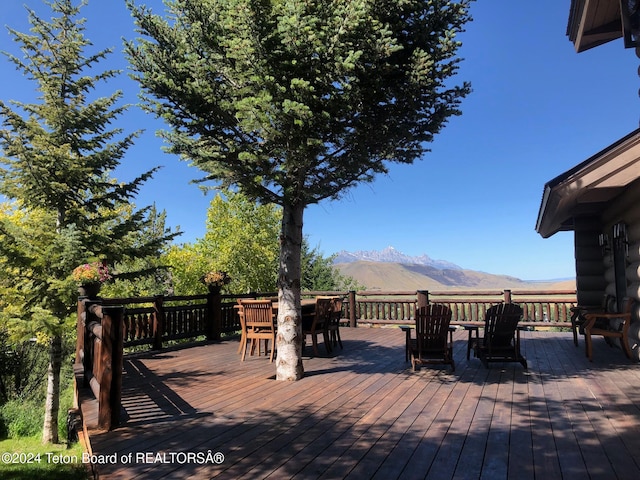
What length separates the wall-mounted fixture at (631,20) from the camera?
232 cm

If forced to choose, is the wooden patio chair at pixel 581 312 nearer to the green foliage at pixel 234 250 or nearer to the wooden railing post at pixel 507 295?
the wooden railing post at pixel 507 295

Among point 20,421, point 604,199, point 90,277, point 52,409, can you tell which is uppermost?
point 604,199

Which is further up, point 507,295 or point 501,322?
point 507,295

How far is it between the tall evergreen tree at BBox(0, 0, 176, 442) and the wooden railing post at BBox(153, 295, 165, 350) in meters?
1.31

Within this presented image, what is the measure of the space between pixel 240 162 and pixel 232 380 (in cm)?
295

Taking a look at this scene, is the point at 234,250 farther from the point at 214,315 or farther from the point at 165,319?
the point at 165,319

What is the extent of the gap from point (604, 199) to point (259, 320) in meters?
6.41

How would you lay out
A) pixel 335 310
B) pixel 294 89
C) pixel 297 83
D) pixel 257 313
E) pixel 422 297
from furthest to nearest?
pixel 422 297 < pixel 335 310 < pixel 257 313 < pixel 294 89 < pixel 297 83

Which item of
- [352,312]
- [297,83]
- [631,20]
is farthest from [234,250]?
[631,20]

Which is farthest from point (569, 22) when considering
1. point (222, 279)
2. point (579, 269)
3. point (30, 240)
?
point (30, 240)

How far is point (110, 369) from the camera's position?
342 centimetres

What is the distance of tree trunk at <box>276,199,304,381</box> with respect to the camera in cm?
516

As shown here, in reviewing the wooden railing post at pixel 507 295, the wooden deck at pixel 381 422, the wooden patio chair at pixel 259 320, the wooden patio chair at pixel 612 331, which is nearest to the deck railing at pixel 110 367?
the wooden deck at pixel 381 422

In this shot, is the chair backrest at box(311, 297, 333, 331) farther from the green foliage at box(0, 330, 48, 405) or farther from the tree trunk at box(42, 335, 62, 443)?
the green foliage at box(0, 330, 48, 405)
